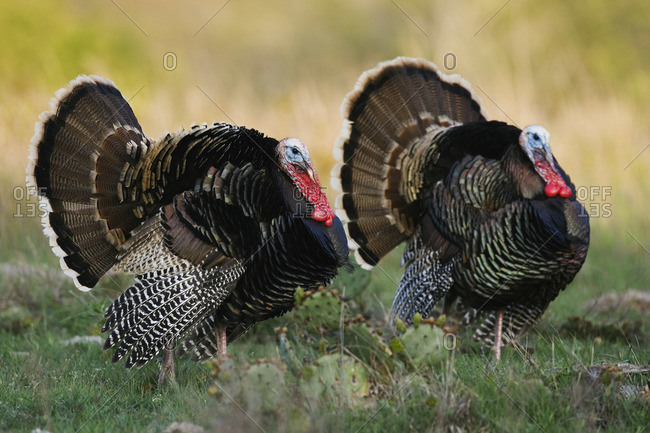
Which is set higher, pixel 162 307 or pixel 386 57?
pixel 386 57

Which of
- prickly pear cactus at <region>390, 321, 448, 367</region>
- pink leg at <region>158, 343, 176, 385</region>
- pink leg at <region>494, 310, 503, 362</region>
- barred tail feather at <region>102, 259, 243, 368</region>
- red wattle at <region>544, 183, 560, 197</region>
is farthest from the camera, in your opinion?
pink leg at <region>494, 310, 503, 362</region>

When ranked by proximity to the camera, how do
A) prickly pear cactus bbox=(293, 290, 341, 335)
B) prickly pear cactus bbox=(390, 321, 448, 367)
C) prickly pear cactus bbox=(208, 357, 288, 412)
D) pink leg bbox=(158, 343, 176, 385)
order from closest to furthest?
1. prickly pear cactus bbox=(208, 357, 288, 412)
2. prickly pear cactus bbox=(390, 321, 448, 367)
3. prickly pear cactus bbox=(293, 290, 341, 335)
4. pink leg bbox=(158, 343, 176, 385)

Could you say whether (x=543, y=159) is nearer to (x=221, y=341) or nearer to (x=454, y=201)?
(x=454, y=201)

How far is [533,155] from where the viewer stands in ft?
17.0

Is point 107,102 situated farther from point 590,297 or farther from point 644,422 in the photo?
point 590,297

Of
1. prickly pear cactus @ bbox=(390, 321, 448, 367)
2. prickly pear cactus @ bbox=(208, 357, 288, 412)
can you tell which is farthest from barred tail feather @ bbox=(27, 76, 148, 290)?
prickly pear cactus @ bbox=(390, 321, 448, 367)

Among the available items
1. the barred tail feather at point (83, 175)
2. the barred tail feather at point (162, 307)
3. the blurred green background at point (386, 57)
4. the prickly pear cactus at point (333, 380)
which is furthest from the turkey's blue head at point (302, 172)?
the blurred green background at point (386, 57)

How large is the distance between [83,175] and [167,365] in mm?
1281

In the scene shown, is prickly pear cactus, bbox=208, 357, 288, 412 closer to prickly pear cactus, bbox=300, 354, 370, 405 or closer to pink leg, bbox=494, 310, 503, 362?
prickly pear cactus, bbox=300, 354, 370, 405

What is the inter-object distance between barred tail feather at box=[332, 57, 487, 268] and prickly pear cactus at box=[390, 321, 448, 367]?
201 cm

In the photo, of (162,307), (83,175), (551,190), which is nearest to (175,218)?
(162,307)

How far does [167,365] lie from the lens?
16.6 ft

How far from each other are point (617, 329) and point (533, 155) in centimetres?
165

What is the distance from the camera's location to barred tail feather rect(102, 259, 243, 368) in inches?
187
